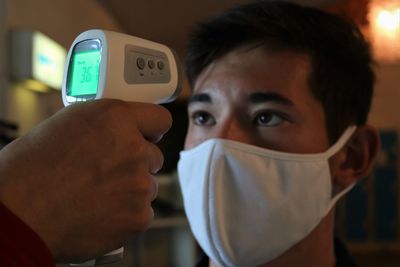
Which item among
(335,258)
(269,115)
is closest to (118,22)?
(269,115)

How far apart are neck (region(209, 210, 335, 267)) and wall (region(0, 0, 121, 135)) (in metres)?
0.39

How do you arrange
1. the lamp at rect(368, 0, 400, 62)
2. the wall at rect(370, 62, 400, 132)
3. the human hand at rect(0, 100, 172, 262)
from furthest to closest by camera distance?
the wall at rect(370, 62, 400, 132) → the lamp at rect(368, 0, 400, 62) → the human hand at rect(0, 100, 172, 262)

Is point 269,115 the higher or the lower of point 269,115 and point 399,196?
the higher

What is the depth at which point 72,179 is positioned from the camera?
0.31 metres

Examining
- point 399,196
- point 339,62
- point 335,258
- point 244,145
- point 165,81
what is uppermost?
point 165,81

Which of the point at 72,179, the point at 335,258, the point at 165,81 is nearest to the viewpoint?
the point at 72,179

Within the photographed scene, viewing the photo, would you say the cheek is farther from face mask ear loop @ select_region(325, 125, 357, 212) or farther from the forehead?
face mask ear loop @ select_region(325, 125, 357, 212)

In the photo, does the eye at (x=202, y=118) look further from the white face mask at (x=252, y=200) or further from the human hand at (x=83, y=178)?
the human hand at (x=83, y=178)

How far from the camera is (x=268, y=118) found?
30.2 inches

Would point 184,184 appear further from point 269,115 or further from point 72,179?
point 72,179

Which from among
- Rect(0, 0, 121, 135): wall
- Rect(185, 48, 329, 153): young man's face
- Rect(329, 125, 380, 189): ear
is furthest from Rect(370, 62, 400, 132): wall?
Rect(0, 0, 121, 135): wall

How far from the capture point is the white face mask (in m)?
0.75

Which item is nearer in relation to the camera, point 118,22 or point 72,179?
point 72,179

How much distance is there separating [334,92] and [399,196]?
8.41ft
